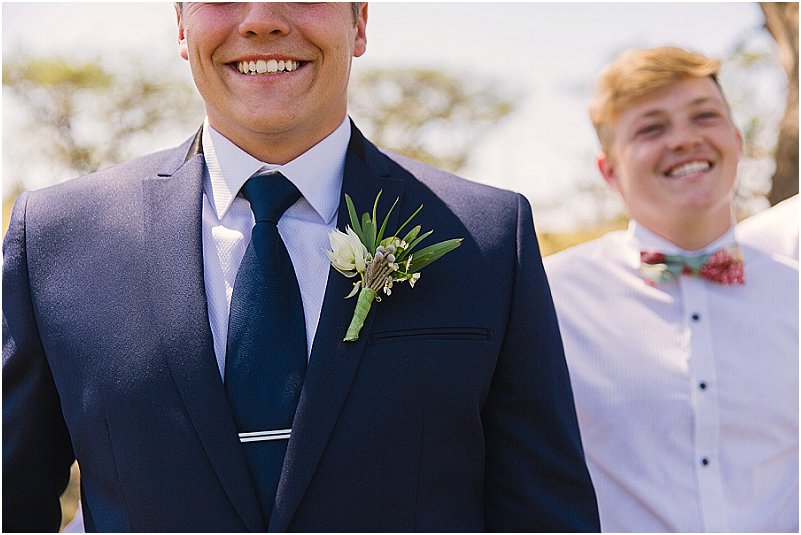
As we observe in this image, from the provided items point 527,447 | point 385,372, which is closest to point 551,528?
point 527,447

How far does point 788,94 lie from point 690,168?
3240mm

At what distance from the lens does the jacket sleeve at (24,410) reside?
2.35 m

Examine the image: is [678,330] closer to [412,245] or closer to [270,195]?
[412,245]

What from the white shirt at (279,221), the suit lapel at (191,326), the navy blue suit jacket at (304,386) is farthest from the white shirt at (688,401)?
the suit lapel at (191,326)

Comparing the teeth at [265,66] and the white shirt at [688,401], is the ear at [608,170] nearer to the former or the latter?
the white shirt at [688,401]

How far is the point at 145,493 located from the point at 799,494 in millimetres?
2135

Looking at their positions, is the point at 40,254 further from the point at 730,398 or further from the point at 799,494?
the point at 799,494

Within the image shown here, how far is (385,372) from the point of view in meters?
2.27

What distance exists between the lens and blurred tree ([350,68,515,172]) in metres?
11.8

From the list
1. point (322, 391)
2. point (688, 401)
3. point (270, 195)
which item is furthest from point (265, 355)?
point (688, 401)

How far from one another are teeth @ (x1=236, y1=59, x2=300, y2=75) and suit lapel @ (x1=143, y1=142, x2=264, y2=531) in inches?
11.6

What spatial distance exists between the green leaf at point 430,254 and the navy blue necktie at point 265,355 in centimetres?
28

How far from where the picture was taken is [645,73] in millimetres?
3643

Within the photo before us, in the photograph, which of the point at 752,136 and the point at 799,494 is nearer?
the point at 799,494
